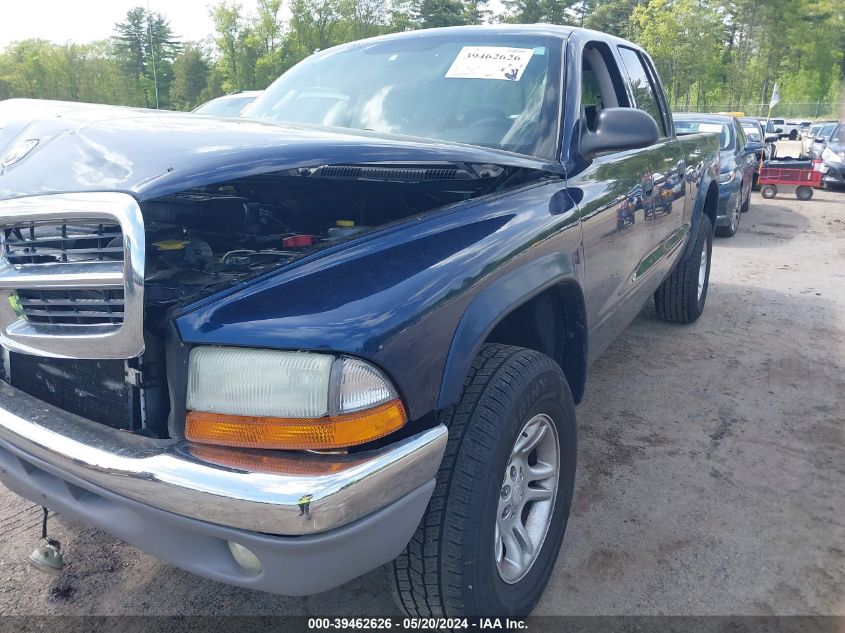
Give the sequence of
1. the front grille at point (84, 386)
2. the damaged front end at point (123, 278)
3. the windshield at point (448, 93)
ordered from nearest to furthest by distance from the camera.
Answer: the damaged front end at point (123, 278)
the front grille at point (84, 386)
the windshield at point (448, 93)

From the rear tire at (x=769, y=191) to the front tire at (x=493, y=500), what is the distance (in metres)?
12.6

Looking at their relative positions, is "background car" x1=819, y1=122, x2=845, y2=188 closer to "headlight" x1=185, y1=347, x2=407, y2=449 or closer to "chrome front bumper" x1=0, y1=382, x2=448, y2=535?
"chrome front bumper" x1=0, y1=382, x2=448, y2=535

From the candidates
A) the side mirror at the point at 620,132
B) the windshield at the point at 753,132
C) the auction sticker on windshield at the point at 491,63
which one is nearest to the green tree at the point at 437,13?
the windshield at the point at 753,132

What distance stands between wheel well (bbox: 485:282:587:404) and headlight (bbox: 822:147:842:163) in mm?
13963

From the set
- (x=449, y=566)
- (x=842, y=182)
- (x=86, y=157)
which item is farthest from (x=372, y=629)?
(x=842, y=182)

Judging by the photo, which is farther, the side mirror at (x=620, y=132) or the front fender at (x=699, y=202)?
the front fender at (x=699, y=202)

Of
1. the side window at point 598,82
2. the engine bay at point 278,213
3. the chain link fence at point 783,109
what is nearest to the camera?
the engine bay at point 278,213

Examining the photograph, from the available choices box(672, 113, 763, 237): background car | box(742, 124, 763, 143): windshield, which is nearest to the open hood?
box(672, 113, 763, 237): background car

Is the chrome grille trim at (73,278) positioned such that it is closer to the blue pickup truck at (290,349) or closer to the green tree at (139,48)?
the blue pickup truck at (290,349)

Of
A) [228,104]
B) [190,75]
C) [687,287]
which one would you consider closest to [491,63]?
[687,287]

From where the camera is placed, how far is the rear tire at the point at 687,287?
4809 millimetres

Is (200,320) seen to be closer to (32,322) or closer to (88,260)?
(88,260)

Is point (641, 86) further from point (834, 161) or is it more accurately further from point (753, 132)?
point (834, 161)

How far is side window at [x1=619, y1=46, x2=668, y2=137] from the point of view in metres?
3.65
